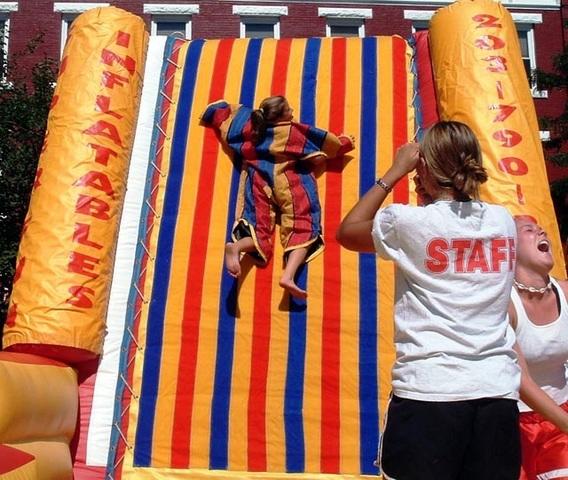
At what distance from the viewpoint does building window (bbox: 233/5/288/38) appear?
12141mm

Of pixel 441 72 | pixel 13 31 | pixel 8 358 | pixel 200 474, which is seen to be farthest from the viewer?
pixel 13 31

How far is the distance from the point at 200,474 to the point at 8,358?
81cm

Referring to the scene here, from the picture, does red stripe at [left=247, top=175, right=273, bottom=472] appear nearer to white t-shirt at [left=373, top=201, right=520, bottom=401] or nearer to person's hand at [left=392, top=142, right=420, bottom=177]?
white t-shirt at [left=373, top=201, right=520, bottom=401]

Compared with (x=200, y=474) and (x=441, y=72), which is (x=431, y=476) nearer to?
(x=200, y=474)

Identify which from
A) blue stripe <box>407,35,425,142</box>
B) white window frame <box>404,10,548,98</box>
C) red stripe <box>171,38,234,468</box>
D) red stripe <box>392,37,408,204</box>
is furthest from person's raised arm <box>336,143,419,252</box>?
white window frame <box>404,10,548,98</box>

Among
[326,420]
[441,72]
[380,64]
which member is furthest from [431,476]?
[380,64]

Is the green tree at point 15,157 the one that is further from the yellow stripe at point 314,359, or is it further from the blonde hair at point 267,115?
the yellow stripe at point 314,359

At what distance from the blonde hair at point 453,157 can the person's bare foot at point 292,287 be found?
60.2 inches

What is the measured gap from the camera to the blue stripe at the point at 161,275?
9.21 feet

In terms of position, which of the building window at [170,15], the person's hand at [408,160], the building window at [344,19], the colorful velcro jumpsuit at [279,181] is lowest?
the person's hand at [408,160]

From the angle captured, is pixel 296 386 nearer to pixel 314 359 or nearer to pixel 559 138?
pixel 314 359

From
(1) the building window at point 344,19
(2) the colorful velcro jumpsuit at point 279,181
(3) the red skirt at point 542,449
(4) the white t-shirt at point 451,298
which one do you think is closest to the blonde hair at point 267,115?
(2) the colorful velcro jumpsuit at point 279,181

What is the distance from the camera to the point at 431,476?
133cm

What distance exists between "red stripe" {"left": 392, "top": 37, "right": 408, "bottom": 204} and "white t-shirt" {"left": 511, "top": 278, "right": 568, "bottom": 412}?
1422 mm
